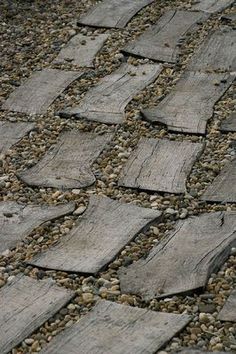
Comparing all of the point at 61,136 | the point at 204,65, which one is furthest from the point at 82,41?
the point at 61,136

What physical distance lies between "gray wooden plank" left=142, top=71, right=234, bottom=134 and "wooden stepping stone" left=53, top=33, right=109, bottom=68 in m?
0.62

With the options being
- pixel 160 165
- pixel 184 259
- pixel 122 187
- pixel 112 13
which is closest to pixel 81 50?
pixel 112 13

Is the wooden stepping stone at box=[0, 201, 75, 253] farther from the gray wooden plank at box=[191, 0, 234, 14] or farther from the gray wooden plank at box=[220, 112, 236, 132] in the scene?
the gray wooden plank at box=[191, 0, 234, 14]

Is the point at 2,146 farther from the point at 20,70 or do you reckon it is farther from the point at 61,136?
the point at 20,70

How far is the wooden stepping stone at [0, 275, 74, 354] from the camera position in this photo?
331 centimetres

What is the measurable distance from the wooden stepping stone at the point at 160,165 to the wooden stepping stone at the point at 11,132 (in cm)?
60

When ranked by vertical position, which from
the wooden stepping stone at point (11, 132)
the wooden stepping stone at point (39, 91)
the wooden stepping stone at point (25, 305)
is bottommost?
the wooden stepping stone at point (39, 91)

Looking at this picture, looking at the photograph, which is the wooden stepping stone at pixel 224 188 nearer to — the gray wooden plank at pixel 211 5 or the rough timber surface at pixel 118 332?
the rough timber surface at pixel 118 332

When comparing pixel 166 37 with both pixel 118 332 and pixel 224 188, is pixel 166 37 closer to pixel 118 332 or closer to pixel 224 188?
pixel 224 188

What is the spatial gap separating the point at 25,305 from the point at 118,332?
39 cm

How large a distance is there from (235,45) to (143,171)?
66.2 inches

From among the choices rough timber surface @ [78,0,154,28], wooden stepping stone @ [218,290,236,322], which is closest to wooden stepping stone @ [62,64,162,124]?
rough timber surface @ [78,0,154,28]

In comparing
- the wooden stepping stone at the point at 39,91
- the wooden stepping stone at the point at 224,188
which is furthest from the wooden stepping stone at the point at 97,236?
the wooden stepping stone at the point at 39,91

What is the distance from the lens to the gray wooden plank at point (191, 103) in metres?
4.82
